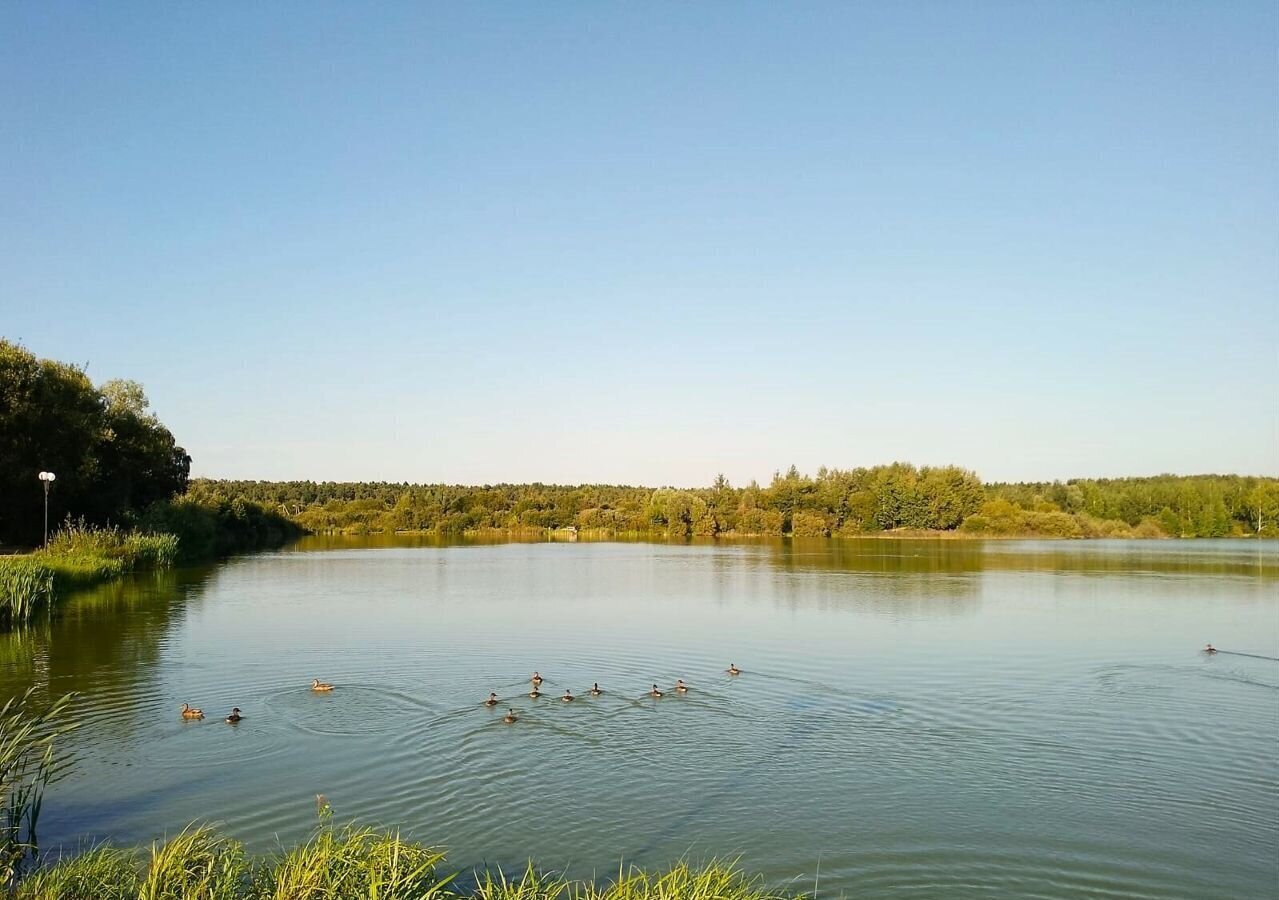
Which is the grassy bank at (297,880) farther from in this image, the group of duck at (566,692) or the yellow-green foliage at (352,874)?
the group of duck at (566,692)

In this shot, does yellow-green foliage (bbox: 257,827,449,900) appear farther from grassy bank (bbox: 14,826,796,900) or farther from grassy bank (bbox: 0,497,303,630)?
grassy bank (bbox: 0,497,303,630)

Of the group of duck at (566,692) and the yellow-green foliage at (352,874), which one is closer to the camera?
the yellow-green foliage at (352,874)

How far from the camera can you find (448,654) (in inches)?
892

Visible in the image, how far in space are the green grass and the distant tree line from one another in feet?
141

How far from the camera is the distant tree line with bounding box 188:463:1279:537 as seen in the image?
10175 centimetres

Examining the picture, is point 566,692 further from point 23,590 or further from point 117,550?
point 117,550

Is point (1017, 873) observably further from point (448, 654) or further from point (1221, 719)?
point (448, 654)

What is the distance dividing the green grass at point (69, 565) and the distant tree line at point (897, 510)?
1691 inches

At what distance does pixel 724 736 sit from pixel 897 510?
314ft

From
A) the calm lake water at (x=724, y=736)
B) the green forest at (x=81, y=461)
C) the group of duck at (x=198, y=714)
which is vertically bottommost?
the calm lake water at (x=724, y=736)

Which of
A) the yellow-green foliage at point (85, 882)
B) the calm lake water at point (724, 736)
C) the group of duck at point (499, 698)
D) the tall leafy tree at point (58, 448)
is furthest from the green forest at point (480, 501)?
the yellow-green foliage at point (85, 882)

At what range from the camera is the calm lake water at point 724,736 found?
10.3 meters

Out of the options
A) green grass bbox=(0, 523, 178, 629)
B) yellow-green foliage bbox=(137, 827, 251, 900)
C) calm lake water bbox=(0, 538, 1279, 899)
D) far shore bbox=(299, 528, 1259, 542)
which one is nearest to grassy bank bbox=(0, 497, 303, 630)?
green grass bbox=(0, 523, 178, 629)

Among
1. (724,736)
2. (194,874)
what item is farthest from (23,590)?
(194,874)
